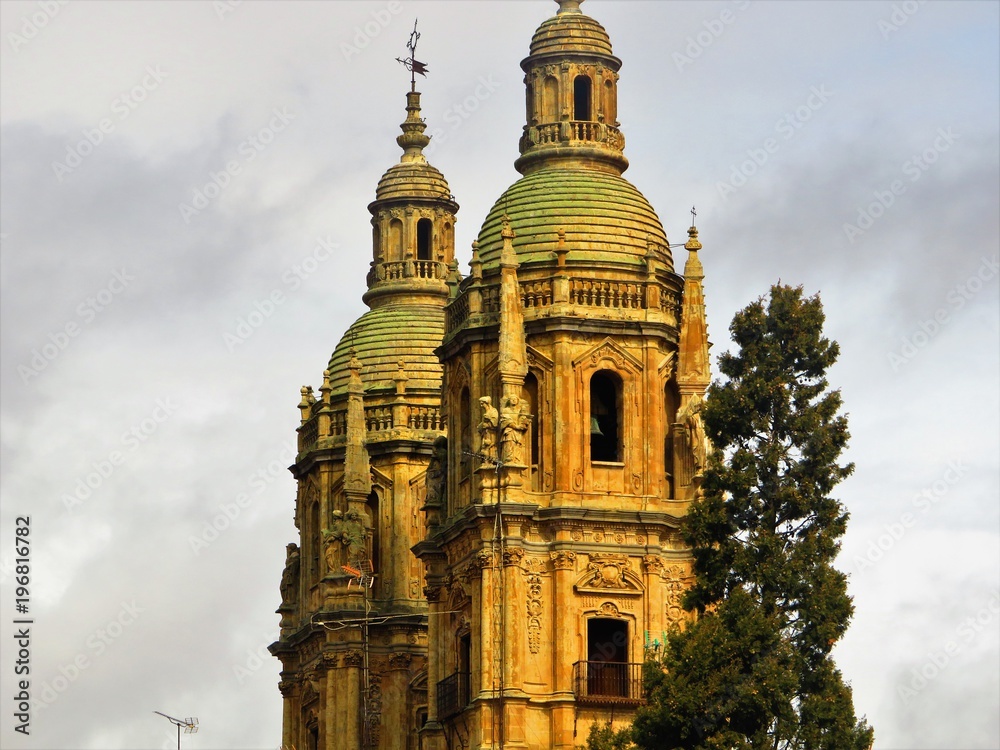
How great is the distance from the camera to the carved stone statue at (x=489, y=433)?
9250cm

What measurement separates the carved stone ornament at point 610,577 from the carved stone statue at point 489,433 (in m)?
3.99

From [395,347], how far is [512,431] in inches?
839

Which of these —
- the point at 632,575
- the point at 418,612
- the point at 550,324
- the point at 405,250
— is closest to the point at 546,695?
the point at 632,575

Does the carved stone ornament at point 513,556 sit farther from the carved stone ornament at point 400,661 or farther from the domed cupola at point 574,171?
the carved stone ornament at point 400,661

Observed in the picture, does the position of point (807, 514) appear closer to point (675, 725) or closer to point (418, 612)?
point (675, 725)

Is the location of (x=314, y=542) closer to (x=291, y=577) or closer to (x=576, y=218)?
(x=291, y=577)

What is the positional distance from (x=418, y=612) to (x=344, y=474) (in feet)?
17.4

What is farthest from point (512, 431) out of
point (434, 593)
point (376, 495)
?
point (376, 495)

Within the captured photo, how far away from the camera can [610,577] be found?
92438 mm

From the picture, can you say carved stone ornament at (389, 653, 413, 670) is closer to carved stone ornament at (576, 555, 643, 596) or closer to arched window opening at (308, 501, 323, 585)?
arched window opening at (308, 501, 323, 585)

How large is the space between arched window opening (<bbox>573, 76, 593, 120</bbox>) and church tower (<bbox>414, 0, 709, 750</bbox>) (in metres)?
0.26

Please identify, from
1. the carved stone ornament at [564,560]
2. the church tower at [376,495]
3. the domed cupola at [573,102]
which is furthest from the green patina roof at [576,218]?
the carved stone ornament at [564,560]

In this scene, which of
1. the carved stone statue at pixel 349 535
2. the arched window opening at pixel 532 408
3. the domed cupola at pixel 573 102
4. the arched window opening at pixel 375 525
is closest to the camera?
the arched window opening at pixel 532 408

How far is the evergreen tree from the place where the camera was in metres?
79.9
